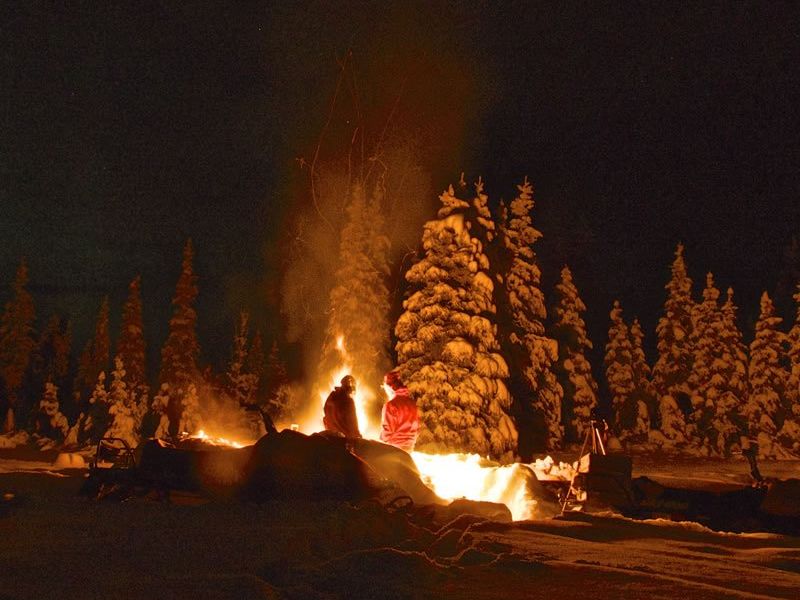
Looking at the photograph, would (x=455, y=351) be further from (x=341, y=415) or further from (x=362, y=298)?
(x=341, y=415)

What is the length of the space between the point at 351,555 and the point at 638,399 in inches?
1629

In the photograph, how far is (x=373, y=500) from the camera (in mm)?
8852

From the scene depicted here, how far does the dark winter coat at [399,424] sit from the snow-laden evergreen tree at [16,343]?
5248 centimetres

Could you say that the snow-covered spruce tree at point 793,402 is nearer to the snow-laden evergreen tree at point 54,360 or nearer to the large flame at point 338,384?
the large flame at point 338,384

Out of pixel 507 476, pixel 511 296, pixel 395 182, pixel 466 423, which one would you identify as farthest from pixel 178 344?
pixel 507 476

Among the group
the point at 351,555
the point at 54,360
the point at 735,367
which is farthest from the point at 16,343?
the point at 351,555

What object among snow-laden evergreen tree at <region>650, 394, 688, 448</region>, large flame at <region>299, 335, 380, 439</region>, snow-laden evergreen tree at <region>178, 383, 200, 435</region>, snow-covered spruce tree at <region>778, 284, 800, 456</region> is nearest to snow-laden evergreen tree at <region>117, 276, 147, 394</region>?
snow-laden evergreen tree at <region>178, 383, 200, 435</region>

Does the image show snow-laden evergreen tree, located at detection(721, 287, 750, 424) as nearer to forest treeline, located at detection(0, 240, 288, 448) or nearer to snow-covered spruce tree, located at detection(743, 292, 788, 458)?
snow-covered spruce tree, located at detection(743, 292, 788, 458)

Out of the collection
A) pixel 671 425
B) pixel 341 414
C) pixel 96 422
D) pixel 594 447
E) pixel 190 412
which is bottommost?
pixel 594 447

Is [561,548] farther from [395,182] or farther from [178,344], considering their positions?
[178,344]

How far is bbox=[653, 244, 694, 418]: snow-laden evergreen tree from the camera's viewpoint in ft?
146

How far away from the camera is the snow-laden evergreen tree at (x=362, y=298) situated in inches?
1281

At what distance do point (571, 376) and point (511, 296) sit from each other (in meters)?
9.28

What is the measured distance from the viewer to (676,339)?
147ft
